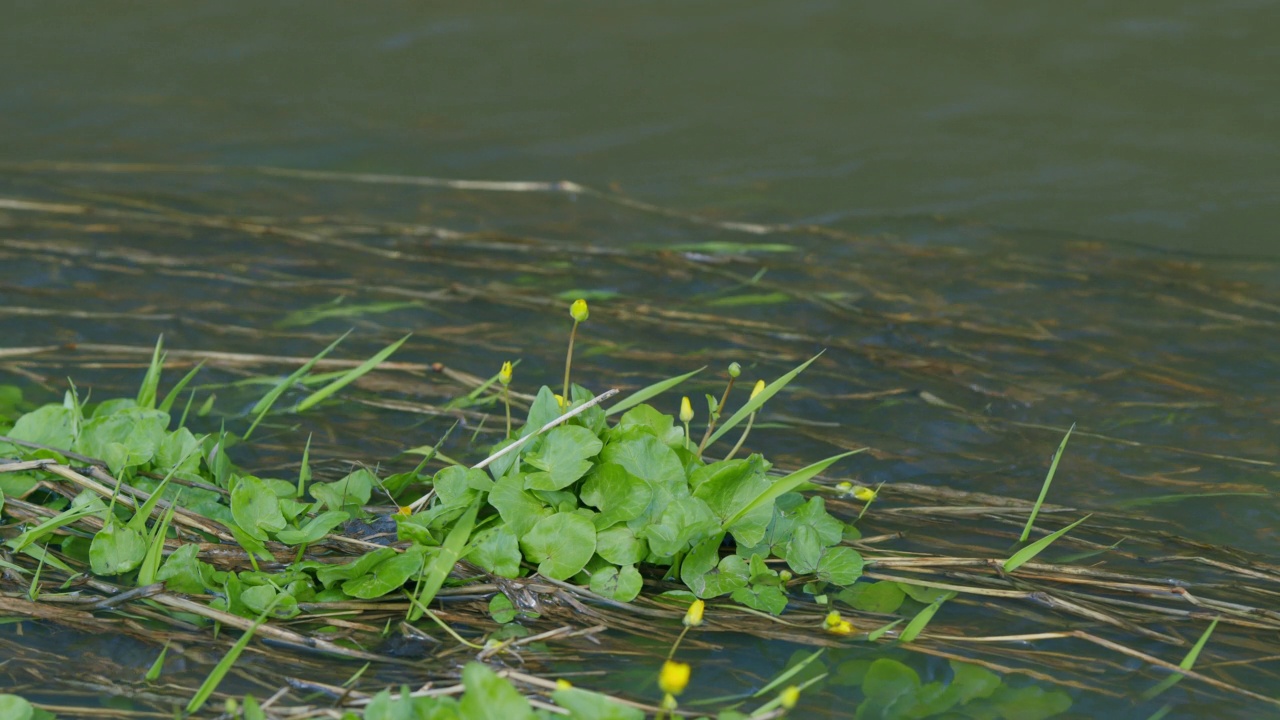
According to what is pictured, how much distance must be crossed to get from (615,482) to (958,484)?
97 centimetres

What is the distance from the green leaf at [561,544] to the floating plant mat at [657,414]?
0.01 metres

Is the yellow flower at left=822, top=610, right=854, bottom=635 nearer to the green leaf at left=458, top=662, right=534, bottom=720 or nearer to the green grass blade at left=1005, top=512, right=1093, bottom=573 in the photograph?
the green grass blade at left=1005, top=512, right=1093, bottom=573

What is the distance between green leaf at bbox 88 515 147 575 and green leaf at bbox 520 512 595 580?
64 centimetres

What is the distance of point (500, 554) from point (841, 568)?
578 millimetres

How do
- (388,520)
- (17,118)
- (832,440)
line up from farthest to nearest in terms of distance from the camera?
(17,118)
(832,440)
(388,520)

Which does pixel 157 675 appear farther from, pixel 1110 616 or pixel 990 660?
pixel 1110 616

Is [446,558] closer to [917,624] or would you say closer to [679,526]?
[679,526]

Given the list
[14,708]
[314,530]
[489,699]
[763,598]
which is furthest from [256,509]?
[763,598]

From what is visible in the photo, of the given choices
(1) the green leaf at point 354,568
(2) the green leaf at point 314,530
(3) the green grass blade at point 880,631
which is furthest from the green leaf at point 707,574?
(2) the green leaf at point 314,530

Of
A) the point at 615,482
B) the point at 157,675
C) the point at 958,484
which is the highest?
the point at 615,482

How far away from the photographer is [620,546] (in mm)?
1895

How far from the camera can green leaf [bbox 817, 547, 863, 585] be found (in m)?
1.96

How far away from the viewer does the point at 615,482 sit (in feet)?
6.27

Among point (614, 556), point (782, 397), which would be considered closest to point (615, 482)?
point (614, 556)
